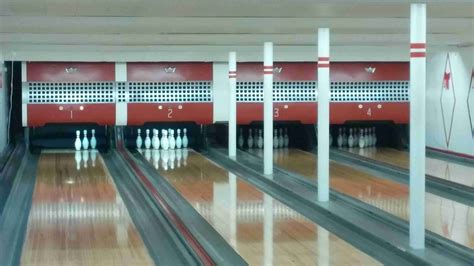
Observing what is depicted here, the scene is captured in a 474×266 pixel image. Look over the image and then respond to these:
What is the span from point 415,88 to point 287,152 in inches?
307

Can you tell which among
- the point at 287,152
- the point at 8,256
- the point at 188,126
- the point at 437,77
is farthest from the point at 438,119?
the point at 8,256

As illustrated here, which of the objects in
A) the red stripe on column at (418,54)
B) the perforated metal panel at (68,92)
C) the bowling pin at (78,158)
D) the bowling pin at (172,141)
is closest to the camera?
the red stripe on column at (418,54)

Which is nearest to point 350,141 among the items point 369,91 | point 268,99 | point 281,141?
point 369,91

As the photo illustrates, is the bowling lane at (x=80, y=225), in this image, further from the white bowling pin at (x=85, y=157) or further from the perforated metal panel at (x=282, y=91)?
the perforated metal panel at (x=282, y=91)

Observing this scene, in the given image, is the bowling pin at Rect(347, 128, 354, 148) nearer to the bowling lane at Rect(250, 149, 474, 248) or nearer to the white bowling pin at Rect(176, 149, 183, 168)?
the bowling lane at Rect(250, 149, 474, 248)

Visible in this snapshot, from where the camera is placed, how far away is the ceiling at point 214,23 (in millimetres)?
5979

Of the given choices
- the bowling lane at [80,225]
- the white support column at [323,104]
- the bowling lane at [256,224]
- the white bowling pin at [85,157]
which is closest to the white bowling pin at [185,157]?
the bowling lane at [256,224]

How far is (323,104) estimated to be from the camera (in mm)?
8195

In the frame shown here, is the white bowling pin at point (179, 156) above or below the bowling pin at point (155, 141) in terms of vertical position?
below

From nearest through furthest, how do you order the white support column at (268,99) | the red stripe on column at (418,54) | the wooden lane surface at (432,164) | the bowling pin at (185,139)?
the red stripe on column at (418,54) < the wooden lane surface at (432,164) < the white support column at (268,99) < the bowling pin at (185,139)

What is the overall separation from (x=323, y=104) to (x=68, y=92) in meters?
6.13

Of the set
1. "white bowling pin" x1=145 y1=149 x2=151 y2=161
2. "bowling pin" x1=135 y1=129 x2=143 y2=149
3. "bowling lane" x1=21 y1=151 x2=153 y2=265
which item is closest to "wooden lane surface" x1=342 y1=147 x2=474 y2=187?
"white bowling pin" x1=145 y1=149 x2=151 y2=161

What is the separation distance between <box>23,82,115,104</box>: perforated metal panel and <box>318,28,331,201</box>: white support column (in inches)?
228

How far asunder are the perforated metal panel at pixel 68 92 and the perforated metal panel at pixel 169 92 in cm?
26
